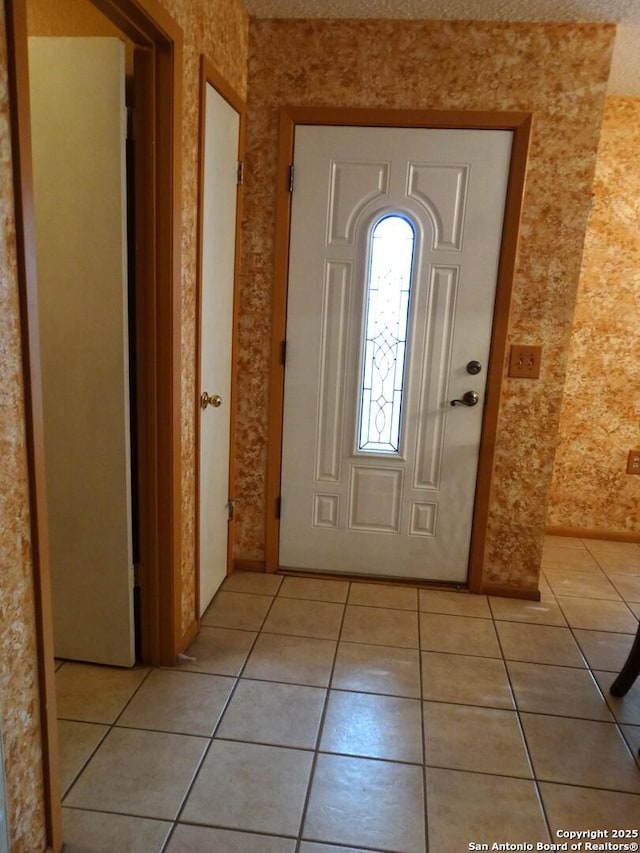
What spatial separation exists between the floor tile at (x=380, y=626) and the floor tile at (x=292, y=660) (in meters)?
0.13

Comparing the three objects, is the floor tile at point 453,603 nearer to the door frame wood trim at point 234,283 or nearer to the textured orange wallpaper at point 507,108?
the textured orange wallpaper at point 507,108

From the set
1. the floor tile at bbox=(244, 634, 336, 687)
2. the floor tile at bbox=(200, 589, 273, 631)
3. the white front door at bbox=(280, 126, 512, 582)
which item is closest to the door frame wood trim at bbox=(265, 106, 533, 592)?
the white front door at bbox=(280, 126, 512, 582)

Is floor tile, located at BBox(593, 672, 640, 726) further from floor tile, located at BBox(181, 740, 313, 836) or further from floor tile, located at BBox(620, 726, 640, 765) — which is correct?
floor tile, located at BBox(181, 740, 313, 836)

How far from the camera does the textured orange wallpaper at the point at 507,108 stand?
95.1 inches

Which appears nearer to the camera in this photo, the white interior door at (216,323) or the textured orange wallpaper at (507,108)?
the white interior door at (216,323)

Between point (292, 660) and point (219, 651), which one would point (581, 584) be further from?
A: point (219, 651)

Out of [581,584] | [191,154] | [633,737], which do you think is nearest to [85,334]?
[191,154]

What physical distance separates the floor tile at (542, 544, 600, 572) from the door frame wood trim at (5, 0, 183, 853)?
200 cm

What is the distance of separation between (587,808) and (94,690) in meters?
1.50

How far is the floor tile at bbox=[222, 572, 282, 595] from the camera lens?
9.11 feet

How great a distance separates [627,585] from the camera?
3.03 m

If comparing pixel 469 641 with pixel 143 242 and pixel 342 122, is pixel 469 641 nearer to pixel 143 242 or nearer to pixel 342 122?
pixel 143 242

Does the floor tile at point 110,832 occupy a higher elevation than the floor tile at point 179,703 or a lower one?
lower

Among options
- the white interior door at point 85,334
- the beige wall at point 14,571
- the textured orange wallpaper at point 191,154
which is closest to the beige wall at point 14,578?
the beige wall at point 14,571
